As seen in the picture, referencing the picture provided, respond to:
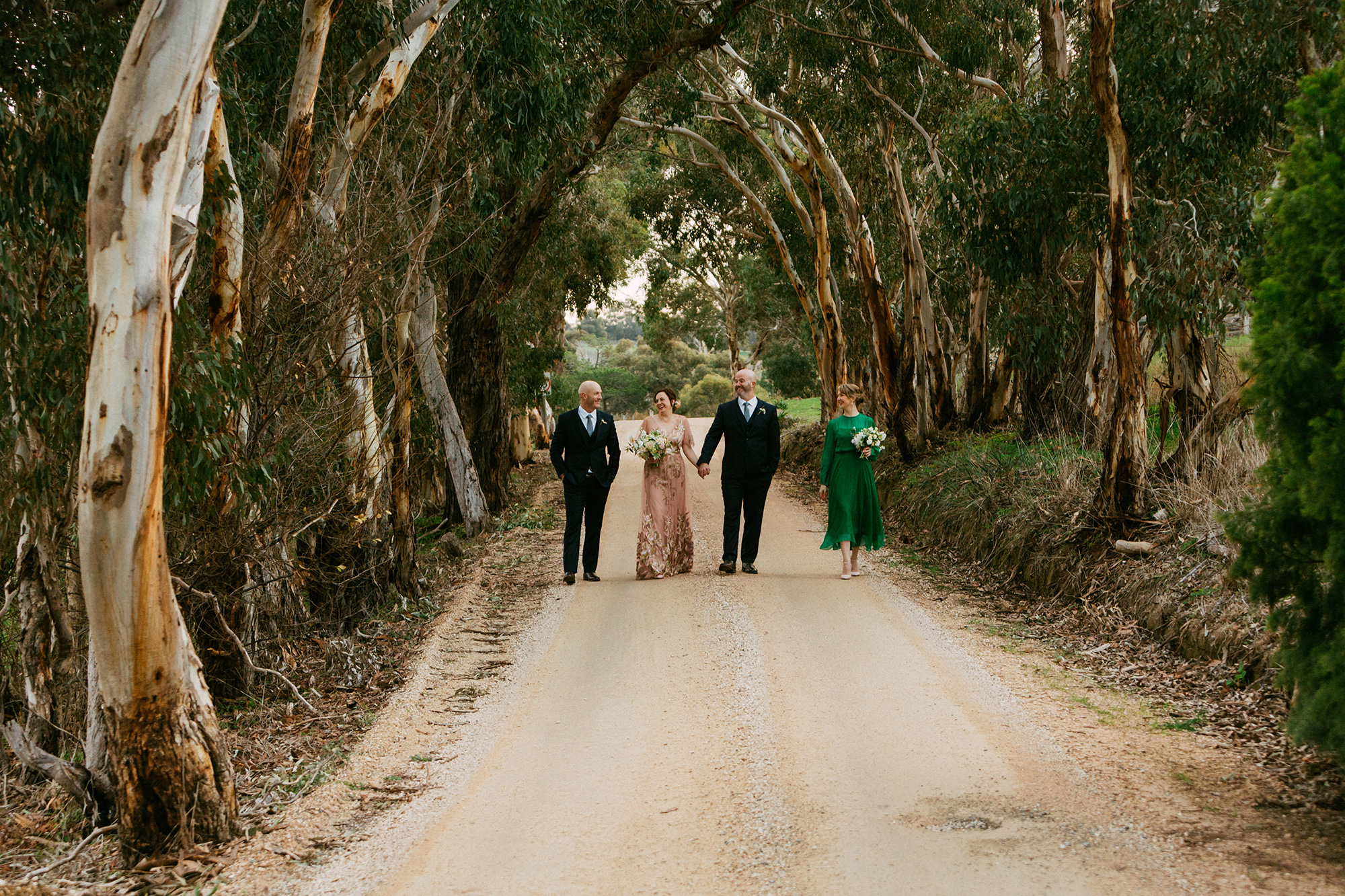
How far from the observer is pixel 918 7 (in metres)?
14.9

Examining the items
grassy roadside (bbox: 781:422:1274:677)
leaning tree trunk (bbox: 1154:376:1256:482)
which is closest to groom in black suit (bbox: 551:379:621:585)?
grassy roadside (bbox: 781:422:1274:677)

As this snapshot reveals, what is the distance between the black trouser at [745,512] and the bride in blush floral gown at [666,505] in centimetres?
40

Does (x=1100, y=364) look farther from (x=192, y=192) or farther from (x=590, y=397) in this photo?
(x=192, y=192)

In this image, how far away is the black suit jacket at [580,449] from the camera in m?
10.6

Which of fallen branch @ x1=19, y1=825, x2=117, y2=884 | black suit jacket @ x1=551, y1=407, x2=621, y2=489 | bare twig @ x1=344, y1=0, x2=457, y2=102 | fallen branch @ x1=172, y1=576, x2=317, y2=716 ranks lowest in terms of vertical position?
fallen branch @ x1=19, y1=825, x2=117, y2=884

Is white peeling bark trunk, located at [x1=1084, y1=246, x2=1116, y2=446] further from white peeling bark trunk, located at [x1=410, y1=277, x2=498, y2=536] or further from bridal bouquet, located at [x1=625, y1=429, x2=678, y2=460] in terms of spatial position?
white peeling bark trunk, located at [x1=410, y1=277, x2=498, y2=536]

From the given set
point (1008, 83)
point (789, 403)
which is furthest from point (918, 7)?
point (789, 403)

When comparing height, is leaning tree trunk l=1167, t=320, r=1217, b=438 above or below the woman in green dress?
above

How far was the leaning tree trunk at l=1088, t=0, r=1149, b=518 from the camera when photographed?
360 inches

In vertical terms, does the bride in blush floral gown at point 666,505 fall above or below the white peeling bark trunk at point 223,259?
below

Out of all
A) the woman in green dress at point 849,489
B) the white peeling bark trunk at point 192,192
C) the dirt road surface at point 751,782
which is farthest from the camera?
the woman in green dress at point 849,489

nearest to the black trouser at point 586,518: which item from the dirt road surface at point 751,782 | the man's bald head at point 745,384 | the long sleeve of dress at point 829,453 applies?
the man's bald head at point 745,384

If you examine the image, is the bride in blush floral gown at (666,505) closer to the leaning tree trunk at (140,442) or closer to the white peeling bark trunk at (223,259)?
the white peeling bark trunk at (223,259)

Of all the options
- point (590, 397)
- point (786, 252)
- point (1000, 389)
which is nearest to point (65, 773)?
point (590, 397)
